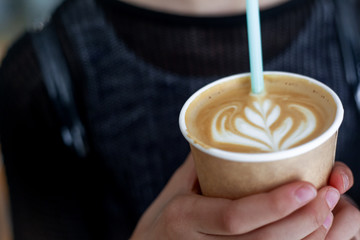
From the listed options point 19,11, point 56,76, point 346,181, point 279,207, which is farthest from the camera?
point 19,11

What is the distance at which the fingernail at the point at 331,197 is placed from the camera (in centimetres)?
56

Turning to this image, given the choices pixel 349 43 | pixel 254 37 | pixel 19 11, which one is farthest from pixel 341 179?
pixel 19 11

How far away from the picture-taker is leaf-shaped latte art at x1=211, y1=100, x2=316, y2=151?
1.91 ft

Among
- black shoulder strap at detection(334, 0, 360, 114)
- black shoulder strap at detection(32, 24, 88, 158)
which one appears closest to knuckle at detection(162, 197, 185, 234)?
black shoulder strap at detection(32, 24, 88, 158)

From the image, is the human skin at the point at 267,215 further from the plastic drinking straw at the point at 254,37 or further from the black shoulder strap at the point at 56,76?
the black shoulder strap at the point at 56,76

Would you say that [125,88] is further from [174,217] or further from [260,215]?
[260,215]

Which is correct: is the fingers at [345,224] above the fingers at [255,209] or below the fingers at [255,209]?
below

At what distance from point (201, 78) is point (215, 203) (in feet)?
1.97

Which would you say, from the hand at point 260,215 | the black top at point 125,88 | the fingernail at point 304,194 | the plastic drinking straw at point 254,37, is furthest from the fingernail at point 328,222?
the black top at point 125,88

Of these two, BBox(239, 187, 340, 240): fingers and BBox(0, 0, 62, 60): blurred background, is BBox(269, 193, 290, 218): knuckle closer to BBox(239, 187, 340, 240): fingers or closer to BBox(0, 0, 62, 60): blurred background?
BBox(239, 187, 340, 240): fingers

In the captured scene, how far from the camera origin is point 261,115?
638 millimetres

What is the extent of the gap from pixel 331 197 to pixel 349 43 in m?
0.71

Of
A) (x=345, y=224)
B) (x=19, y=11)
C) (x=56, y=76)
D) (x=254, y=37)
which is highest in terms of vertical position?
(x=254, y=37)

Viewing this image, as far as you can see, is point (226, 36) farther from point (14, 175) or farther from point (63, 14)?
point (14, 175)
